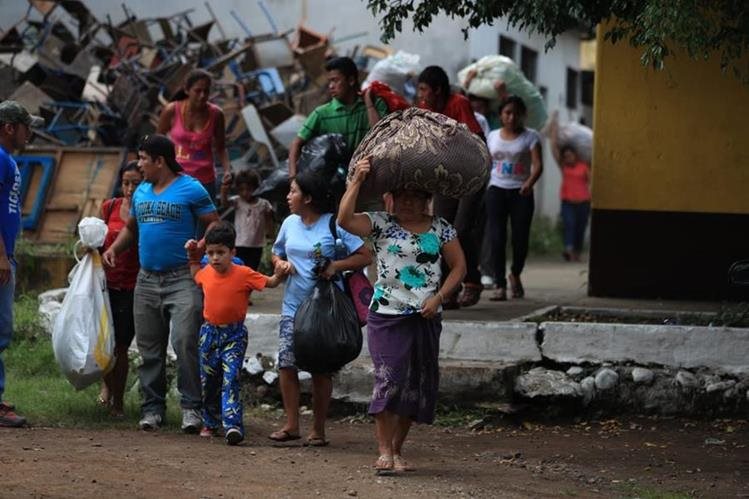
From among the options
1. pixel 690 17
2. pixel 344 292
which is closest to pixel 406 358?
pixel 344 292

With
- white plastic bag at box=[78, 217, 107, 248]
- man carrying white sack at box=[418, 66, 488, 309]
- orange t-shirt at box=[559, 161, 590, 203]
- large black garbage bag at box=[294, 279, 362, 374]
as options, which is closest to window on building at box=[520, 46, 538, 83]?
orange t-shirt at box=[559, 161, 590, 203]

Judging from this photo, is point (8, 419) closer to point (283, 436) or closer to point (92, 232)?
point (92, 232)

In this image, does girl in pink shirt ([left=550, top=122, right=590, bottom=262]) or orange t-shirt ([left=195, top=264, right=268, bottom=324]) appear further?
girl in pink shirt ([left=550, top=122, right=590, bottom=262])

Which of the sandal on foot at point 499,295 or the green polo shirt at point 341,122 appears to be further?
the sandal on foot at point 499,295

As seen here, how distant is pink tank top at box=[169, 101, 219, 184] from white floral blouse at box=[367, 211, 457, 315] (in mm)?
3459

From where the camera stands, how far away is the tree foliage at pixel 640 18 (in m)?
7.49

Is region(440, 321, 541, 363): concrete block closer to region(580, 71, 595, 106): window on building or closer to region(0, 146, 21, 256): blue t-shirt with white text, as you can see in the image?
region(0, 146, 21, 256): blue t-shirt with white text

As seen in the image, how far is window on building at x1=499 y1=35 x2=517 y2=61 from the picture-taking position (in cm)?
2086

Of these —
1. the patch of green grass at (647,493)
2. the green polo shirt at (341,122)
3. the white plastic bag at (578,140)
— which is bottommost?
the patch of green grass at (647,493)

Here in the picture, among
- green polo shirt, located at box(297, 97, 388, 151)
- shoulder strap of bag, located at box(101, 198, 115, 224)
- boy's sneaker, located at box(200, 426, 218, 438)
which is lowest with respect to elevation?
boy's sneaker, located at box(200, 426, 218, 438)

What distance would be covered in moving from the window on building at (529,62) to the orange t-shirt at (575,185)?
379 centimetres

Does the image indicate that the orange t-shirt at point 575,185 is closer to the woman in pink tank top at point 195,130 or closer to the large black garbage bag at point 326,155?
the woman in pink tank top at point 195,130

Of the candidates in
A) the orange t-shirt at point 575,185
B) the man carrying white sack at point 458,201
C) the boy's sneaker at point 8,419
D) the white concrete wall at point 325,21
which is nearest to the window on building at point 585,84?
the white concrete wall at point 325,21

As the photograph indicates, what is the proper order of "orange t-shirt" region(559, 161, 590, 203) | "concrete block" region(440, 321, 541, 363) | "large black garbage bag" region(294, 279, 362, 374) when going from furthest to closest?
1. "orange t-shirt" region(559, 161, 590, 203)
2. "concrete block" region(440, 321, 541, 363)
3. "large black garbage bag" region(294, 279, 362, 374)
